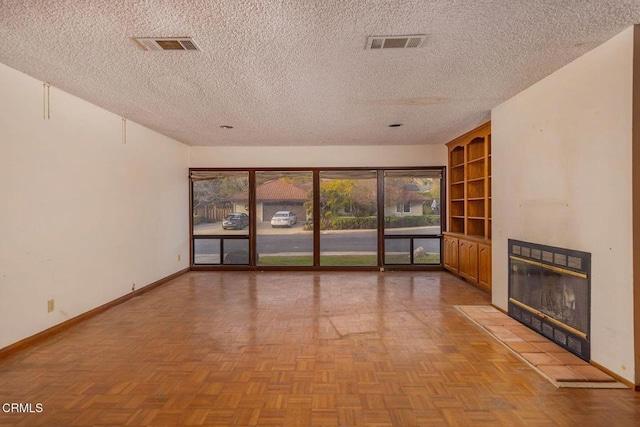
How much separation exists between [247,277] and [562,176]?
5109mm

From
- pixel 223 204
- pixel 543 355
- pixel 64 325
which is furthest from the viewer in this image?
pixel 223 204

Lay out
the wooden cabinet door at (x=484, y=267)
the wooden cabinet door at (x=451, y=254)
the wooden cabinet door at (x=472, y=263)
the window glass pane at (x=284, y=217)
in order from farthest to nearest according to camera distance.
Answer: the window glass pane at (x=284, y=217)
the wooden cabinet door at (x=451, y=254)
the wooden cabinet door at (x=472, y=263)
the wooden cabinet door at (x=484, y=267)

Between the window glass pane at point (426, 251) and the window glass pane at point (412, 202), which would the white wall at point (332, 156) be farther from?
the window glass pane at point (426, 251)

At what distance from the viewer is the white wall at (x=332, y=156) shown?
6938 mm

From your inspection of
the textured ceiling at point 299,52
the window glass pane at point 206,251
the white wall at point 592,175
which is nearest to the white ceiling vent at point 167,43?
the textured ceiling at point 299,52

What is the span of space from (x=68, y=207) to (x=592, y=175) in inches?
201

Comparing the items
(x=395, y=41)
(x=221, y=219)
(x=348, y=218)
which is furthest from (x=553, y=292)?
(x=221, y=219)

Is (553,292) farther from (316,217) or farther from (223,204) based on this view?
(223,204)

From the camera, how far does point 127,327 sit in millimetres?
3723

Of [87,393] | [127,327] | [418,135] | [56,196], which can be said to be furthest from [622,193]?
[56,196]

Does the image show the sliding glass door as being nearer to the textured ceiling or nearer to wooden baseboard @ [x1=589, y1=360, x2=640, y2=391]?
the textured ceiling

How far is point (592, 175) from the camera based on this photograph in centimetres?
275

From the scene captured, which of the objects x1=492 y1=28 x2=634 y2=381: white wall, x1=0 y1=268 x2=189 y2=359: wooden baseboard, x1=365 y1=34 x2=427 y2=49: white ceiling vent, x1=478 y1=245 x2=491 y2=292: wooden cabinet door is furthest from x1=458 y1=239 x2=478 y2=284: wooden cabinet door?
x1=0 y1=268 x2=189 y2=359: wooden baseboard

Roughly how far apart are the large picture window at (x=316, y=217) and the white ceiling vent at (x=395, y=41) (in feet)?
14.3
